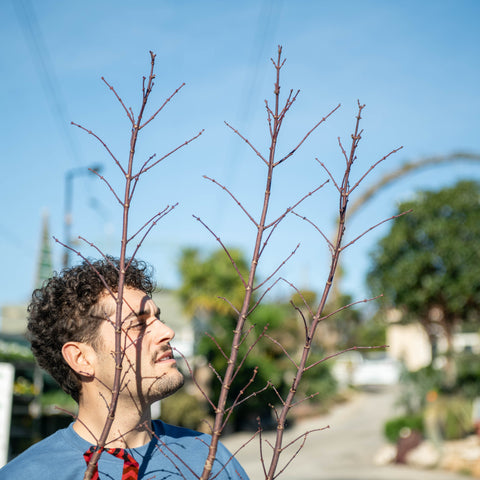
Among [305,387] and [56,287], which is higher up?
[56,287]

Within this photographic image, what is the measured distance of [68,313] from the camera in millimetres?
1874

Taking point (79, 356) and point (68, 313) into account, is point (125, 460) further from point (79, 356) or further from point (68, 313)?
point (68, 313)

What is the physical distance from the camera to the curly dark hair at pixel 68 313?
6.07 feet

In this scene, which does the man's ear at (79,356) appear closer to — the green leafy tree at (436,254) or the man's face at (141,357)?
the man's face at (141,357)

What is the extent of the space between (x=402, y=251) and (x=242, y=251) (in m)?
6.00

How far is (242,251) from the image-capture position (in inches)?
827

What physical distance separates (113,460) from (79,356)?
0.99ft

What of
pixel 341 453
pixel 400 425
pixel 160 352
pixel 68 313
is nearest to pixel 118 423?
pixel 160 352

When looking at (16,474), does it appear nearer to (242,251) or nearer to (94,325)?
(94,325)

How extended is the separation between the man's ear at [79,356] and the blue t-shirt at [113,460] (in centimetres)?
17

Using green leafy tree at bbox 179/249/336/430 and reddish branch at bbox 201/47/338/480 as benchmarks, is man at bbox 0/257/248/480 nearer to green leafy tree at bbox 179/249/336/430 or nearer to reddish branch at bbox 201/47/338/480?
reddish branch at bbox 201/47/338/480

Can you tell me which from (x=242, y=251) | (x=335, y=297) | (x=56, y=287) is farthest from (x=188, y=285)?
(x=56, y=287)

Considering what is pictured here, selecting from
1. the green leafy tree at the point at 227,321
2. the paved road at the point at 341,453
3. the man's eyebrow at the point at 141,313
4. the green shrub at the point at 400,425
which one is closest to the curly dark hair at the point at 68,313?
the man's eyebrow at the point at 141,313

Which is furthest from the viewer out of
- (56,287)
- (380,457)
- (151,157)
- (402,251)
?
(402,251)
